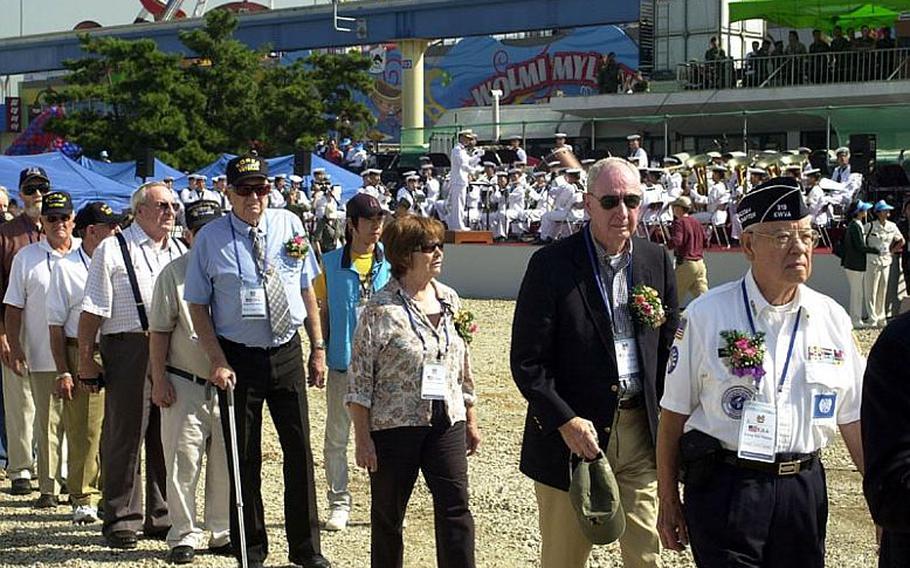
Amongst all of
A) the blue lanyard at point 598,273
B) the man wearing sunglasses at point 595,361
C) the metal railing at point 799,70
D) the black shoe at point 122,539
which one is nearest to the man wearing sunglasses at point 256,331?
the black shoe at point 122,539

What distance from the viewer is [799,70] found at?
126 feet

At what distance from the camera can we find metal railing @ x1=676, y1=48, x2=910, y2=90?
1459 inches

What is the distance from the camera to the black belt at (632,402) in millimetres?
5184

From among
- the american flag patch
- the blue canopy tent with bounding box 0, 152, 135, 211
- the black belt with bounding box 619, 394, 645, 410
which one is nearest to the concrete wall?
the blue canopy tent with bounding box 0, 152, 135, 211

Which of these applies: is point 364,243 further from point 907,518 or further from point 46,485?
point 907,518

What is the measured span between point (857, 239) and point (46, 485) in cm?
1379

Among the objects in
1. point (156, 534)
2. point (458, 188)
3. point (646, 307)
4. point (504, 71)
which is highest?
point (504, 71)

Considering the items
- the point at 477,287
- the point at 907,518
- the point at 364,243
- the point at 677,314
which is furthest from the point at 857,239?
the point at 907,518

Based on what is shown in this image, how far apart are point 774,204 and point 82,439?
5.55m

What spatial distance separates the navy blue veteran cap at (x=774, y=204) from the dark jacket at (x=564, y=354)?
34.3 inches

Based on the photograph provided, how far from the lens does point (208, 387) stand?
7523 mm

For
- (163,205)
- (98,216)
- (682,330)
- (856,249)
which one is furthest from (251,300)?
(856,249)

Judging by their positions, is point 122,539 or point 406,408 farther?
point 122,539

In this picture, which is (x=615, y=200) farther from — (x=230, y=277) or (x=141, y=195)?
(x=141, y=195)
